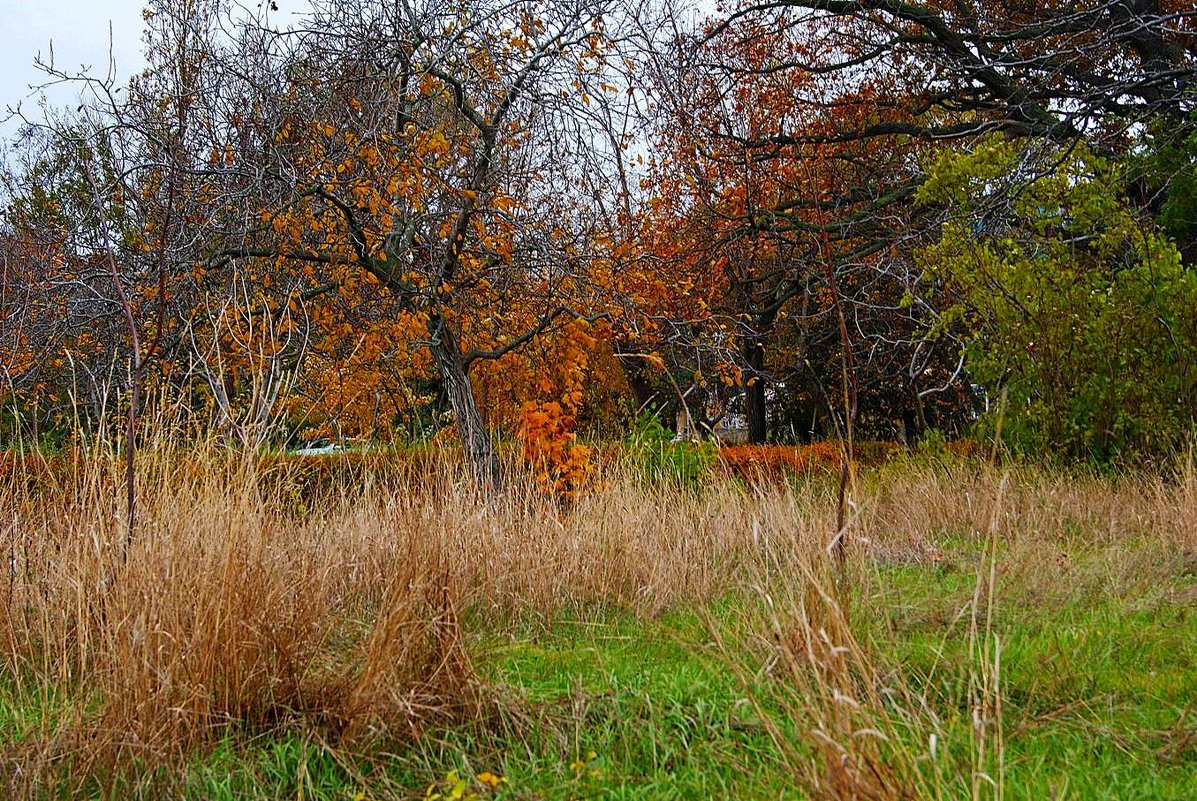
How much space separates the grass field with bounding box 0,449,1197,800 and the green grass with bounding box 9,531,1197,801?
0.03ft

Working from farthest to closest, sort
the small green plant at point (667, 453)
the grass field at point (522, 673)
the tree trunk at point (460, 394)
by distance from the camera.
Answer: the small green plant at point (667, 453) < the tree trunk at point (460, 394) < the grass field at point (522, 673)

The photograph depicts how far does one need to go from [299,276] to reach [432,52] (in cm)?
222

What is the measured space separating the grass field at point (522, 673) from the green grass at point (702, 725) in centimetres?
1

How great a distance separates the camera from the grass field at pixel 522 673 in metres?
2.30

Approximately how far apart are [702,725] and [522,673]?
2.58 feet

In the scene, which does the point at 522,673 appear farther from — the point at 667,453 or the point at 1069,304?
the point at 1069,304

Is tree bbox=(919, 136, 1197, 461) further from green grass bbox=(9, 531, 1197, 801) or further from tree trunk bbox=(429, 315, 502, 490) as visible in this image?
tree trunk bbox=(429, 315, 502, 490)

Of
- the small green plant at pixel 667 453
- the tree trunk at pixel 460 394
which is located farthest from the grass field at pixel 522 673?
the small green plant at pixel 667 453

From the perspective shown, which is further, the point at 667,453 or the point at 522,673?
the point at 667,453

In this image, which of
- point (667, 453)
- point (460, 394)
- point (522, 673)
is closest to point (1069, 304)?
point (667, 453)

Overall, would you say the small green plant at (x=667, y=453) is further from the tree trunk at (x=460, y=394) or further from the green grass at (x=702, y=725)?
the green grass at (x=702, y=725)

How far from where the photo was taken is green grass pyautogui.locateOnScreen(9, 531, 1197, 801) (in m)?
2.38

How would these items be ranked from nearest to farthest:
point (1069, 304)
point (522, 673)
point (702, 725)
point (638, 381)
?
point (702, 725) → point (522, 673) → point (1069, 304) → point (638, 381)

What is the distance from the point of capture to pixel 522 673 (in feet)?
10.8
